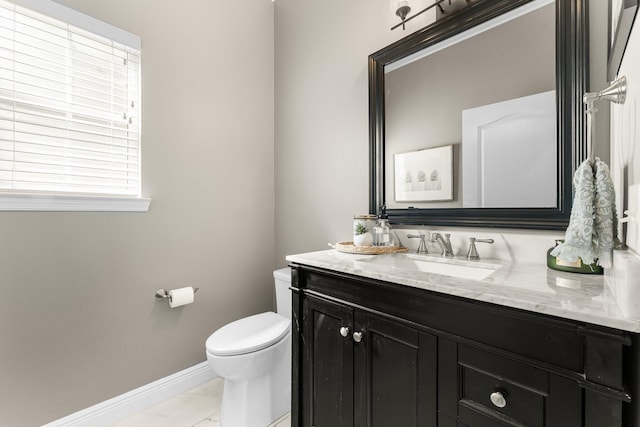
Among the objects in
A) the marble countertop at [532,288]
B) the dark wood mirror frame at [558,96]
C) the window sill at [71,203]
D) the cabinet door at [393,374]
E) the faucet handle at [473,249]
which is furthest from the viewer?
the window sill at [71,203]

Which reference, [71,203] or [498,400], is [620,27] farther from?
[71,203]

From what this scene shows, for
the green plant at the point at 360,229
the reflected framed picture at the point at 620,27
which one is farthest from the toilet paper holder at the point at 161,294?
the reflected framed picture at the point at 620,27

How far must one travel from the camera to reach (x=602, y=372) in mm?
586

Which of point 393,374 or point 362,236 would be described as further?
point 362,236

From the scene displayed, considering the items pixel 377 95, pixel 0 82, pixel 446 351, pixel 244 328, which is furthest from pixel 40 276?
pixel 377 95

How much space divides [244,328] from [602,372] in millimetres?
1475

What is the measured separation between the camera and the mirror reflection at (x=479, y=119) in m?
1.09

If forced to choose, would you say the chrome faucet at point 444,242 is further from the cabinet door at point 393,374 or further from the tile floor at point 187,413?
the tile floor at point 187,413

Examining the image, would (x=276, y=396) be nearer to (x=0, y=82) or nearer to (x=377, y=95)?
(x=377, y=95)

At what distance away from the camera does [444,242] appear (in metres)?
1.32

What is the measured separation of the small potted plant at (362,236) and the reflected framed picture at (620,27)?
3.32 ft

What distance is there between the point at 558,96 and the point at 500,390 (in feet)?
3.31

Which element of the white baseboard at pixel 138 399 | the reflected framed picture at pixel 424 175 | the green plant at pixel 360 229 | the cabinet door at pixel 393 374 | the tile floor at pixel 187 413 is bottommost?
the tile floor at pixel 187 413

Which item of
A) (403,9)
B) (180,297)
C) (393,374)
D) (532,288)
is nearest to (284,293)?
(180,297)
